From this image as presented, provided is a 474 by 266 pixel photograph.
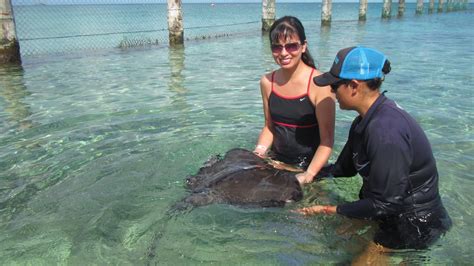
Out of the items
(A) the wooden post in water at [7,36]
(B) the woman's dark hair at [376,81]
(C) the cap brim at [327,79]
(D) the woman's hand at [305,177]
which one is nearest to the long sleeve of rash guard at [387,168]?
(B) the woman's dark hair at [376,81]

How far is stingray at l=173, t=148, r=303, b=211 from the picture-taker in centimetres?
421

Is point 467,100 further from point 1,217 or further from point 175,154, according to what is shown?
point 1,217

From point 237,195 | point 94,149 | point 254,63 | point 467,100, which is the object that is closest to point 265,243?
point 237,195

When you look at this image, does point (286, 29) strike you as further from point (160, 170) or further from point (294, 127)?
point (160, 170)

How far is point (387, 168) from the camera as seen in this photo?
8.89 feet

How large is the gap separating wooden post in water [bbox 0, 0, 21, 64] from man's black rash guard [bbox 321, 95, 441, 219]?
15.2 meters

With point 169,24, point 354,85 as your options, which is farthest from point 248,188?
point 169,24

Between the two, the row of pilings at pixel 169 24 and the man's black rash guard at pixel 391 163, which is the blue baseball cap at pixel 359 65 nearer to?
the man's black rash guard at pixel 391 163

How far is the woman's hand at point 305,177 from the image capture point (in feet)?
13.9

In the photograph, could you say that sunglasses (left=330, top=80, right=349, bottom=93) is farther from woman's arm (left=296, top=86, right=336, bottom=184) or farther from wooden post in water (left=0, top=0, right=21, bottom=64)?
wooden post in water (left=0, top=0, right=21, bottom=64)

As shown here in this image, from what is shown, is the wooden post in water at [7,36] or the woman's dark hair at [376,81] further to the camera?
the wooden post in water at [7,36]

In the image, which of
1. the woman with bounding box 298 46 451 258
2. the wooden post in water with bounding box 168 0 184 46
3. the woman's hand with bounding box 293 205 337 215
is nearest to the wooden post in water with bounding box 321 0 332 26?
the wooden post in water with bounding box 168 0 184 46

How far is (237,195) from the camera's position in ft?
13.9

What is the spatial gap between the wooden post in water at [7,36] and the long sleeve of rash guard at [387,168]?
15.5 meters
